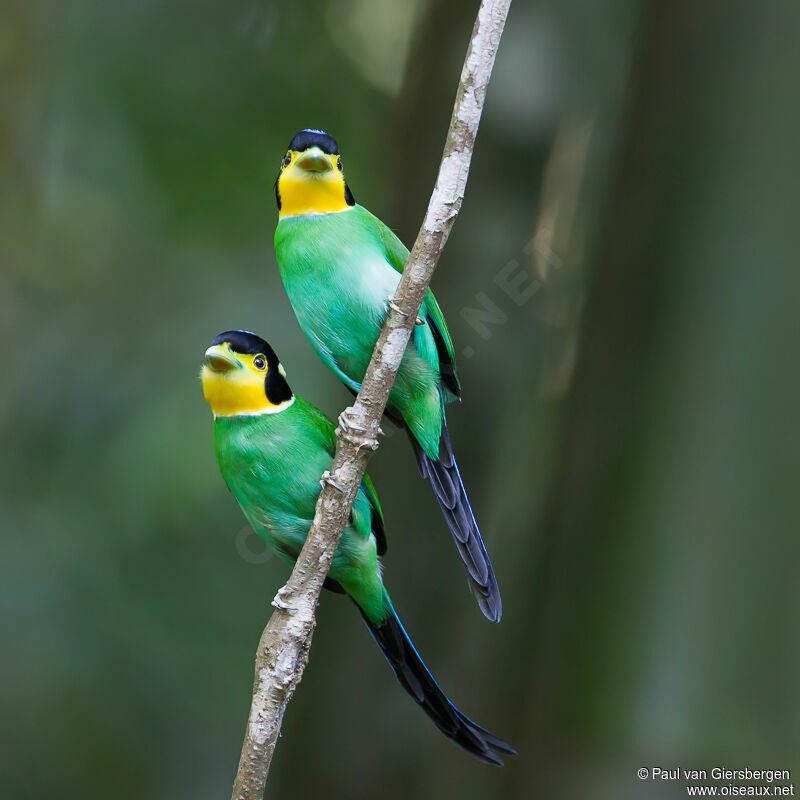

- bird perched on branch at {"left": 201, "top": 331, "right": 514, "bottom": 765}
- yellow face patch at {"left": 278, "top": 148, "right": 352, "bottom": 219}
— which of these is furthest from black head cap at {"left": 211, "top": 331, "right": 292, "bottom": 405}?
yellow face patch at {"left": 278, "top": 148, "right": 352, "bottom": 219}

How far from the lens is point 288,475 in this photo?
6.32ft

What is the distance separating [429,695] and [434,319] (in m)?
0.79

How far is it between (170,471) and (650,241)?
2494mm

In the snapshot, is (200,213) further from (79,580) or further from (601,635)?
(601,635)

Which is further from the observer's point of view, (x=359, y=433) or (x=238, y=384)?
(x=238, y=384)

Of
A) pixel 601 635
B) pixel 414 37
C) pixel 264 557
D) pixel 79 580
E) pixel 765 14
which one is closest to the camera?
pixel 765 14

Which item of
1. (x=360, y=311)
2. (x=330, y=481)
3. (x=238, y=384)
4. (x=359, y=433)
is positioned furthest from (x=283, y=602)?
(x=360, y=311)

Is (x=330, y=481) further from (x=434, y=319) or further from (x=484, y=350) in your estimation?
(x=484, y=350)

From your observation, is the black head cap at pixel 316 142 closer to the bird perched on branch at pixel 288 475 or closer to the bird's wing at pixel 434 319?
the bird's wing at pixel 434 319

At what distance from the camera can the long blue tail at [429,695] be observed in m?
1.82

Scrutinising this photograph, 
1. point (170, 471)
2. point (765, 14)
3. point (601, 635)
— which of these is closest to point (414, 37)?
point (765, 14)

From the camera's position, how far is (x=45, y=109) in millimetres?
4355

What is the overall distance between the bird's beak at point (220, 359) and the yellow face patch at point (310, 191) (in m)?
0.32

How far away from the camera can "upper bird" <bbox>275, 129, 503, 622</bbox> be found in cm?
183
